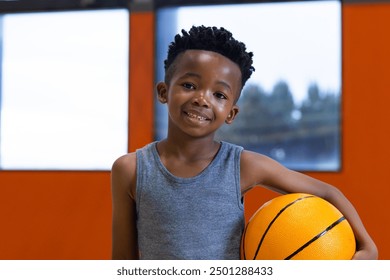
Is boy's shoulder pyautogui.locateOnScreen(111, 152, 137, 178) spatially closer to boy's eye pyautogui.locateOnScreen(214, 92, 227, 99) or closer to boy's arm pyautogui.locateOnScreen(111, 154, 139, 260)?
boy's arm pyautogui.locateOnScreen(111, 154, 139, 260)

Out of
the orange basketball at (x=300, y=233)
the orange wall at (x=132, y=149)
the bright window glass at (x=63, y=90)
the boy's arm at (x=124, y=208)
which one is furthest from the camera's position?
the bright window glass at (x=63, y=90)

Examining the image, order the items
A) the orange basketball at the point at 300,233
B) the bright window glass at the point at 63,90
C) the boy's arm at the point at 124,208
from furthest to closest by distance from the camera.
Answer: the bright window glass at the point at 63,90 < the boy's arm at the point at 124,208 < the orange basketball at the point at 300,233

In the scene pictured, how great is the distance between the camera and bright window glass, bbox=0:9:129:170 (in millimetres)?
2174

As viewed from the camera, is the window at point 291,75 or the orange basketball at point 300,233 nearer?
the orange basketball at point 300,233

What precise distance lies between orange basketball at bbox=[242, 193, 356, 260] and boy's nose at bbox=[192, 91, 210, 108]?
190mm

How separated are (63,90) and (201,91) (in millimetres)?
1589

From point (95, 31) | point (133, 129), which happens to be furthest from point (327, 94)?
point (95, 31)

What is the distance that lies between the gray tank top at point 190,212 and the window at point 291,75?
1277mm

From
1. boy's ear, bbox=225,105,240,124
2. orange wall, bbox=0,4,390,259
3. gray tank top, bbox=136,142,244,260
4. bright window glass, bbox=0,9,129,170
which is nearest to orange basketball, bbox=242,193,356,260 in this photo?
gray tank top, bbox=136,142,244,260

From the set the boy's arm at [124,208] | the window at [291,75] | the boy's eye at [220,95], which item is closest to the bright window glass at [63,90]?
the window at [291,75]

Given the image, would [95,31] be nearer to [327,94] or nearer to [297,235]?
[327,94]

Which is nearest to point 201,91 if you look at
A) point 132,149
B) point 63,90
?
point 132,149

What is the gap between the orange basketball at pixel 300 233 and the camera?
28.8 inches

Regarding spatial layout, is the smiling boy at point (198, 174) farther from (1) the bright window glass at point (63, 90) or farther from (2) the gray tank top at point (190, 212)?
(1) the bright window glass at point (63, 90)
